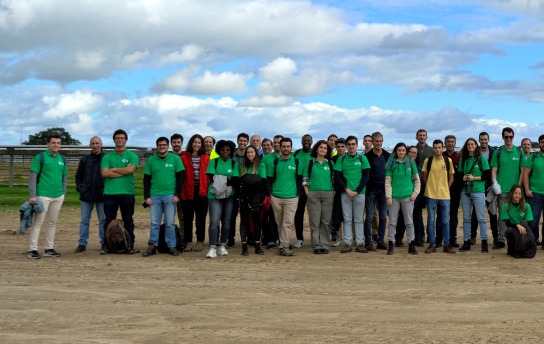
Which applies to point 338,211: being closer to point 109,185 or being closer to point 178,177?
point 178,177

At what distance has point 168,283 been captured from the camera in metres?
7.32

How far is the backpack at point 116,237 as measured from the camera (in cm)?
933

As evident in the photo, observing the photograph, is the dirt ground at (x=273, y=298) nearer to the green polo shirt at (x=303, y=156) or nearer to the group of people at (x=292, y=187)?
the group of people at (x=292, y=187)

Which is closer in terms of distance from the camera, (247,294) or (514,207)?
(247,294)

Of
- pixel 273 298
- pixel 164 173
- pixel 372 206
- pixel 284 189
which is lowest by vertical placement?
pixel 273 298

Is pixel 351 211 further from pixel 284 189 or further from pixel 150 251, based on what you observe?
pixel 150 251

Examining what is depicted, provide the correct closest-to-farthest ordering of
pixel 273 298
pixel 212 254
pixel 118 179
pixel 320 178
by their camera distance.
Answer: pixel 273 298 → pixel 212 254 → pixel 118 179 → pixel 320 178

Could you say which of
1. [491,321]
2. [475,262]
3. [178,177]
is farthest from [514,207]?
[178,177]

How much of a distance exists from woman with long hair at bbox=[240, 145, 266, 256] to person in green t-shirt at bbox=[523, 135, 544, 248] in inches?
188

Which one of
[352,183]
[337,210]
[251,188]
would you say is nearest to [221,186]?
[251,188]

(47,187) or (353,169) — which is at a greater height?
(353,169)

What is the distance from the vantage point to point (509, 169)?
32.4ft

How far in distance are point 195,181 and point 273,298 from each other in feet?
11.9

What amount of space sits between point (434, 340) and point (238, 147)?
558 cm
